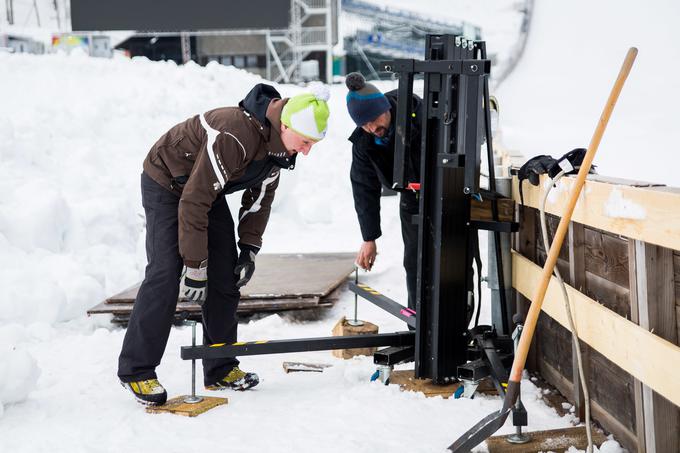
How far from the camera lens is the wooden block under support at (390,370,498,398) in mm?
3480

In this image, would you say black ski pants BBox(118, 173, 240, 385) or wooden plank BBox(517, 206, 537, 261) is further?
wooden plank BBox(517, 206, 537, 261)

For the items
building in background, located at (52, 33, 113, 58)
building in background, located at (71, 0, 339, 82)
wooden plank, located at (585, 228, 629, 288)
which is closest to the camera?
wooden plank, located at (585, 228, 629, 288)

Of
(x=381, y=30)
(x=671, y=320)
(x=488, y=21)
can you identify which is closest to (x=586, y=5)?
(x=488, y=21)

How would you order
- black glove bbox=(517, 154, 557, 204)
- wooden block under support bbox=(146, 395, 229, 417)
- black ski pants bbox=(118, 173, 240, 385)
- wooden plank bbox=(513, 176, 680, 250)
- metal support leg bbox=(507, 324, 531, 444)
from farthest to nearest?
black ski pants bbox=(118, 173, 240, 385) < wooden block under support bbox=(146, 395, 229, 417) < black glove bbox=(517, 154, 557, 204) < metal support leg bbox=(507, 324, 531, 444) < wooden plank bbox=(513, 176, 680, 250)

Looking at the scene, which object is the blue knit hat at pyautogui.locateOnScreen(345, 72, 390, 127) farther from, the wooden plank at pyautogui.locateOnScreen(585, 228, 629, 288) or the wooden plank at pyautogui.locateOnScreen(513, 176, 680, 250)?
the wooden plank at pyautogui.locateOnScreen(585, 228, 629, 288)

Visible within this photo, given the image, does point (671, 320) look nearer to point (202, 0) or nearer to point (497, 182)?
point (497, 182)

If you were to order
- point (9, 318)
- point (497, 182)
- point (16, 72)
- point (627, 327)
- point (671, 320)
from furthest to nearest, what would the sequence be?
point (16, 72), point (9, 318), point (497, 182), point (627, 327), point (671, 320)

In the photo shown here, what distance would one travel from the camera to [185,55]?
98.3ft

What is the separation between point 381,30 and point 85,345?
30.0m

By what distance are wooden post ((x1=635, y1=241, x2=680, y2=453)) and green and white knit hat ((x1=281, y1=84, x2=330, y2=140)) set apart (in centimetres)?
143

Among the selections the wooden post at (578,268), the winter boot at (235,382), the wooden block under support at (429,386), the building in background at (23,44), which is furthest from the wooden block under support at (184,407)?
the building in background at (23,44)

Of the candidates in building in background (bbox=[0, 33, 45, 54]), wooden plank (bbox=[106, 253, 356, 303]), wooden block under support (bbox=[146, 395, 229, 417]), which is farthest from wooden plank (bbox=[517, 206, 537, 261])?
building in background (bbox=[0, 33, 45, 54])

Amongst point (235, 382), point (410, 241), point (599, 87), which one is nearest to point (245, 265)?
point (235, 382)

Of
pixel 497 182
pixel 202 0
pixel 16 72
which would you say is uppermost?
pixel 202 0
